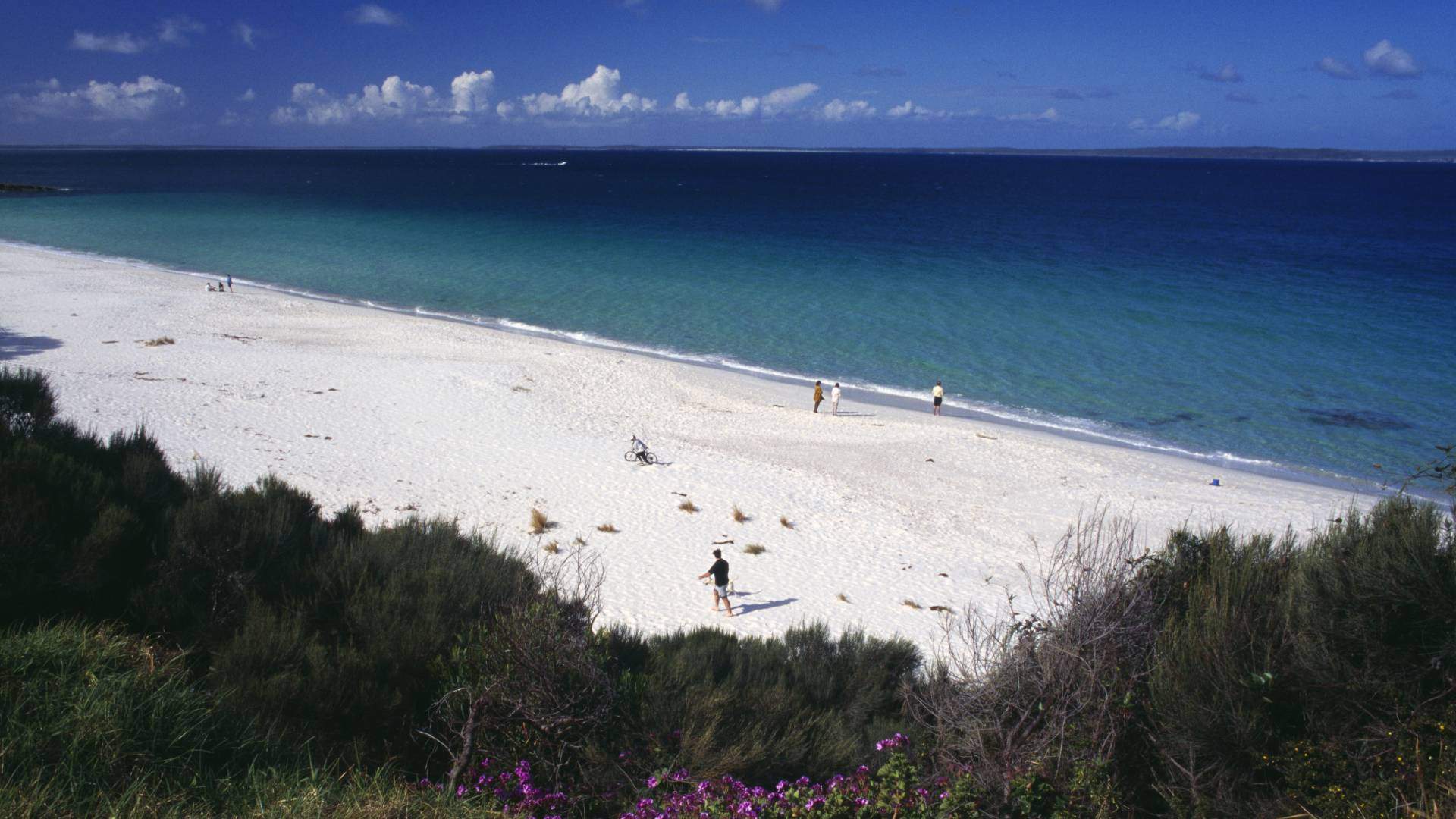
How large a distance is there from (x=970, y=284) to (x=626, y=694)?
37183 mm

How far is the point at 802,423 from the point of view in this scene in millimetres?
20375

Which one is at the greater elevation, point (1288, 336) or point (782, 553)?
point (1288, 336)

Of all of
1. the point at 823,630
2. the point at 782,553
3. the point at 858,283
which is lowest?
the point at 782,553

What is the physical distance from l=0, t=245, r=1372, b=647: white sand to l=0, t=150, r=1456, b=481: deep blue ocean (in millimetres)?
3664

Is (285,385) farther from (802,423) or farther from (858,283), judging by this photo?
(858,283)

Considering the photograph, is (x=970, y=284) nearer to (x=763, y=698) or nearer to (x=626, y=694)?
(x=763, y=698)

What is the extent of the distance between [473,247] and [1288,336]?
137ft

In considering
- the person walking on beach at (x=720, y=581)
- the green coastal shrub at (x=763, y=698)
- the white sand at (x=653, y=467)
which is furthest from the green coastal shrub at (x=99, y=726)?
the person walking on beach at (x=720, y=581)

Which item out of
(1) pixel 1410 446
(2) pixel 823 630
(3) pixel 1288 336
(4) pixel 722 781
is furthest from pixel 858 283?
(4) pixel 722 781

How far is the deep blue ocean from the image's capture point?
23.5 meters

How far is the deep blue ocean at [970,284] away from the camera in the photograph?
23.5 meters

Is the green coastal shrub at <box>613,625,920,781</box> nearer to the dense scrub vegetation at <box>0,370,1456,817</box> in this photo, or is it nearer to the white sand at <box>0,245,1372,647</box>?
the dense scrub vegetation at <box>0,370,1456,817</box>

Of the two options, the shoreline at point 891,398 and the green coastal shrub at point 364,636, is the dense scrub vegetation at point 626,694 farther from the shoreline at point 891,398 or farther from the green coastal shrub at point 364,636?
the shoreline at point 891,398

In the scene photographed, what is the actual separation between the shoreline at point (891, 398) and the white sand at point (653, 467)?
72 cm
